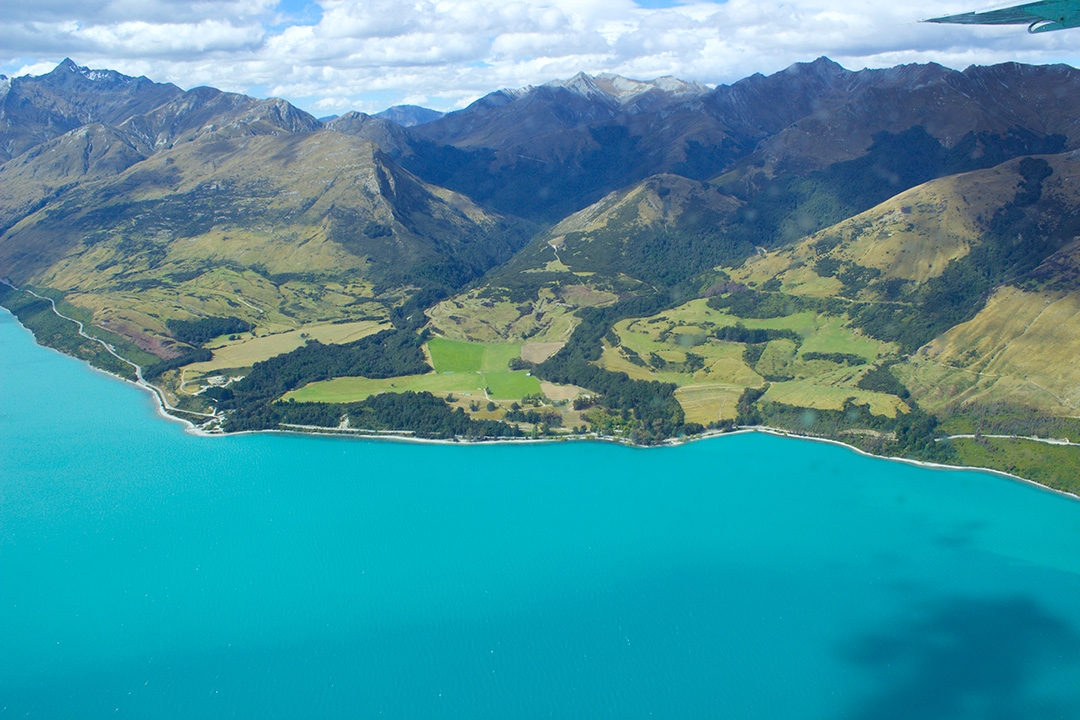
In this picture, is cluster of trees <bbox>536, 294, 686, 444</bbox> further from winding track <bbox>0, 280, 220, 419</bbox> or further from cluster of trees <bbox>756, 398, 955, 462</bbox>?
winding track <bbox>0, 280, 220, 419</bbox>

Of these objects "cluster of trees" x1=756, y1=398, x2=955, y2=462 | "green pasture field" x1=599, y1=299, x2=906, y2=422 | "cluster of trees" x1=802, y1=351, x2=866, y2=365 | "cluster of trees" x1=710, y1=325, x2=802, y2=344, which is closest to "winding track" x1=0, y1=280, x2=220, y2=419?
"green pasture field" x1=599, y1=299, x2=906, y2=422

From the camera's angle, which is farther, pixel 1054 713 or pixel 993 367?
pixel 993 367

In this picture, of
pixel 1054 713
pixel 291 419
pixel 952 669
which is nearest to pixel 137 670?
pixel 291 419

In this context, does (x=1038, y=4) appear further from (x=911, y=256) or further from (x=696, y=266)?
(x=696, y=266)

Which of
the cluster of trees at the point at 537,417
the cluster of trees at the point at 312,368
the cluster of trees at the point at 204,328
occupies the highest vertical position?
the cluster of trees at the point at 204,328

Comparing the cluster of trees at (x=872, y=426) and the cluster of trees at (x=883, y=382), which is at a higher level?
the cluster of trees at (x=883, y=382)

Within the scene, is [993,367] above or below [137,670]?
above

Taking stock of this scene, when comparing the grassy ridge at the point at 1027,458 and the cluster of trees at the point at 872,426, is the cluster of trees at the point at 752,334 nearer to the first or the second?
the cluster of trees at the point at 872,426

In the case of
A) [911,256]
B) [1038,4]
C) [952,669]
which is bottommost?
[952,669]

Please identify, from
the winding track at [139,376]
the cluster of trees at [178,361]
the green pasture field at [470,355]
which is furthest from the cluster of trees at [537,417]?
the cluster of trees at [178,361]
